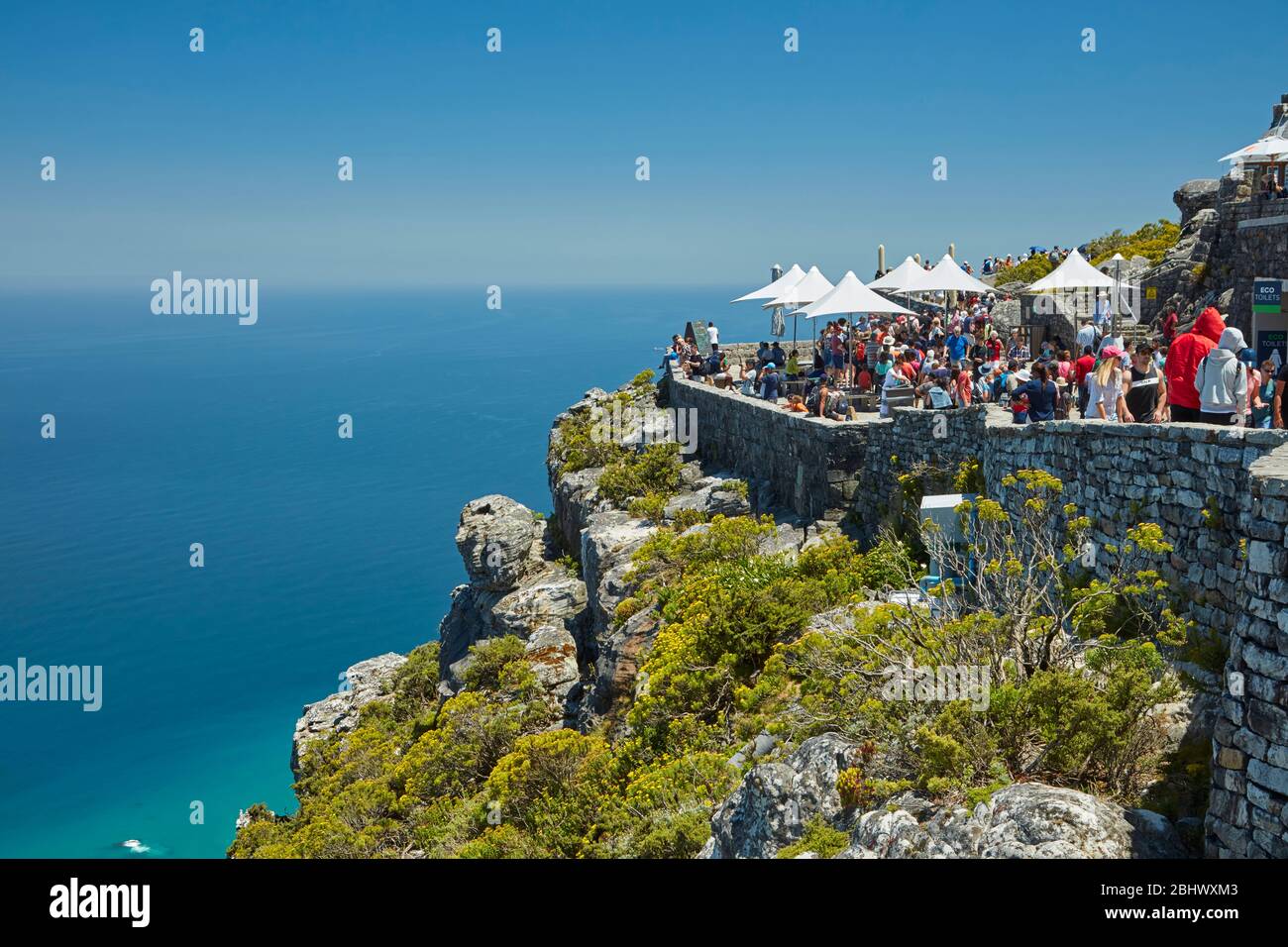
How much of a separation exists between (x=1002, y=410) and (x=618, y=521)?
9.09 m

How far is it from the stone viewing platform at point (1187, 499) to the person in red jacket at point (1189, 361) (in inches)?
39.1

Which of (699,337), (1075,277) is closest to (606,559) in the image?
(1075,277)

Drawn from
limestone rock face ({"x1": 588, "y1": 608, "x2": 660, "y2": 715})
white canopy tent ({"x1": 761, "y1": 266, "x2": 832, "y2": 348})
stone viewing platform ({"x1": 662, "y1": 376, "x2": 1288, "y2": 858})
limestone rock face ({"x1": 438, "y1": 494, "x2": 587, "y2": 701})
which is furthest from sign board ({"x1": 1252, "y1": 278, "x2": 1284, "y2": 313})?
limestone rock face ({"x1": 438, "y1": 494, "x2": 587, "y2": 701})

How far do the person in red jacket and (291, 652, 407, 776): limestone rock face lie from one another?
2183cm

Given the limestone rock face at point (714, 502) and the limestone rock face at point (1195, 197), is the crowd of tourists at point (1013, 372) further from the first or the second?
the limestone rock face at point (1195, 197)

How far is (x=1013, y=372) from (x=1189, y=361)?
6.05m

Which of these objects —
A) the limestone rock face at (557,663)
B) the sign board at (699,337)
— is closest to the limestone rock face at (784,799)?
the limestone rock face at (557,663)

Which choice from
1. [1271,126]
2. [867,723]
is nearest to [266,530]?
[1271,126]

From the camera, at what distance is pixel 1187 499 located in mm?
8227

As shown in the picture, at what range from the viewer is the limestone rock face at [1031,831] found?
5648mm

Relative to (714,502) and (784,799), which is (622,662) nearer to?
(714,502)

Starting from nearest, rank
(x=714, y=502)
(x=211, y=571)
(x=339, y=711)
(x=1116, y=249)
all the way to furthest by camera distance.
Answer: (x=714, y=502) < (x=339, y=711) < (x=1116, y=249) < (x=211, y=571)

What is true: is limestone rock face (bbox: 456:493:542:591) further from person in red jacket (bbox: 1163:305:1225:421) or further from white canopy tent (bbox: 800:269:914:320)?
person in red jacket (bbox: 1163:305:1225:421)

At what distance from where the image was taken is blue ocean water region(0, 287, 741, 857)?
49.1 meters
